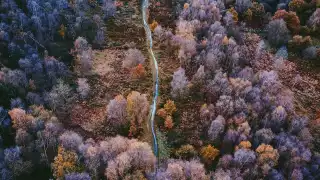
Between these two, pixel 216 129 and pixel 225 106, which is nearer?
pixel 216 129

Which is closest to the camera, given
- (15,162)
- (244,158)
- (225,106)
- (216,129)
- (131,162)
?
(15,162)

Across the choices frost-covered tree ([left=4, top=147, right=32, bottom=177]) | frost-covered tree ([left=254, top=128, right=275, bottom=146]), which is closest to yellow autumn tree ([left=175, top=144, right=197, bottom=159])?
frost-covered tree ([left=254, top=128, right=275, bottom=146])

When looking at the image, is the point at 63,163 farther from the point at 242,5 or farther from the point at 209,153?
the point at 242,5

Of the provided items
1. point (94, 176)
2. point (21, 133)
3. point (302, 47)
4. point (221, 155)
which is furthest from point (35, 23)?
point (302, 47)

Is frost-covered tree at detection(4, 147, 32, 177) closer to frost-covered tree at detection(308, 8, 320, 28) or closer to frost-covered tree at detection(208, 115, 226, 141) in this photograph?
frost-covered tree at detection(208, 115, 226, 141)

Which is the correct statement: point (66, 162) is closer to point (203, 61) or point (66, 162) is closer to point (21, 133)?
point (21, 133)

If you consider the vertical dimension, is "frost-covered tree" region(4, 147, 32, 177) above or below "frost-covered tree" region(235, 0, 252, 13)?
below

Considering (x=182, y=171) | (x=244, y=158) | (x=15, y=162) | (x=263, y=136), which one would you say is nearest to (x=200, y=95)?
(x=263, y=136)

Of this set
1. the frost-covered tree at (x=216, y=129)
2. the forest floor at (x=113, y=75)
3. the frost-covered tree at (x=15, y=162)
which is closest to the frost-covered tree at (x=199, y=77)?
the forest floor at (x=113, y=75)
